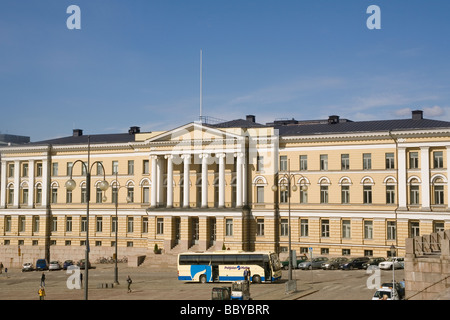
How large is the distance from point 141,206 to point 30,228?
759 inches

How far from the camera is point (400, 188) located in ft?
207

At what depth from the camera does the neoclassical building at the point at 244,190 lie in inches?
2477

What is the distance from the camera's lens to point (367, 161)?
6588 centimetres

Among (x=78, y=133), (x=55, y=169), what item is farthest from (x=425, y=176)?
(x=78, y=133)

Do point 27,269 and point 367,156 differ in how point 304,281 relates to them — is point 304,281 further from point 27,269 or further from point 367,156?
point 27,269

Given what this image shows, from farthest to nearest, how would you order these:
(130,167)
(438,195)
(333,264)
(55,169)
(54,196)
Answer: (54,196)
(55,169)
(130,167)
(438,195)
(333,264)

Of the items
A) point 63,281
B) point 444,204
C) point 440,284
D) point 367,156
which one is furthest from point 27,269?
point 440,284

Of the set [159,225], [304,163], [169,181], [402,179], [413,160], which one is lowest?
[159,225]

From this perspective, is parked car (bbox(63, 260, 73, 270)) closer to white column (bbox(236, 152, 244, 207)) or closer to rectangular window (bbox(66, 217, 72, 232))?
rectangular window (bbox(66, 217, 72, 232))

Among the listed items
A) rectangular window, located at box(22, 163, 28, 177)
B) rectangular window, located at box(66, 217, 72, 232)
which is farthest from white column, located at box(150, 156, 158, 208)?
rectangular window, located at box(22, 163, 28, 177)

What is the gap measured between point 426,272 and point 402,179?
33.6m

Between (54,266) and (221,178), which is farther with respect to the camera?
(54,266)

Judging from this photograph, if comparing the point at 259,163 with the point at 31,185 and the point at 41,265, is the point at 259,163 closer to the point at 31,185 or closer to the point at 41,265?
the point at 41,265

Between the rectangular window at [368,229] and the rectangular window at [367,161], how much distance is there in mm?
6441
